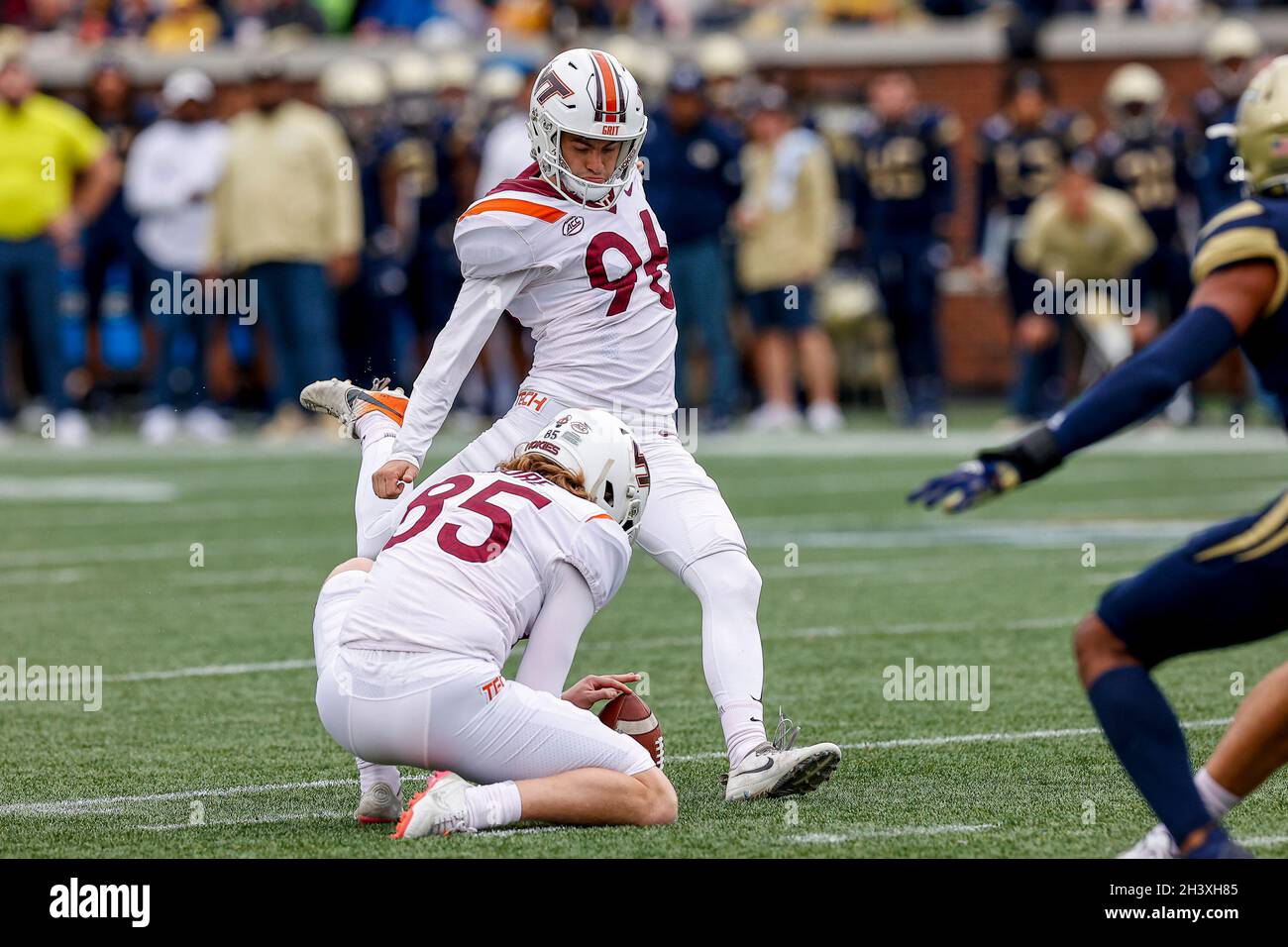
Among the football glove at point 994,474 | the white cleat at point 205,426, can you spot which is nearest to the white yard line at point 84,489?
the white cleat at point 205,426

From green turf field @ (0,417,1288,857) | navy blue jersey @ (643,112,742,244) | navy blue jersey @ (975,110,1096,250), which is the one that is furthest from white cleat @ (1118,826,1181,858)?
navy blue jersey @ (975,110,1096,250)

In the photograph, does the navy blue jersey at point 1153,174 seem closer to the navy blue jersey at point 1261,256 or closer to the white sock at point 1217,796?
the white sock at point 1217,796

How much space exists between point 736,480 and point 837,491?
708mm

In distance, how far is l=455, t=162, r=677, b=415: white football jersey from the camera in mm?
6027

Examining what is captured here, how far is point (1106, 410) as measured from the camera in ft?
13.7

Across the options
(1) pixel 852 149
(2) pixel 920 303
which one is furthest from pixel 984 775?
(1) pixel 852 149

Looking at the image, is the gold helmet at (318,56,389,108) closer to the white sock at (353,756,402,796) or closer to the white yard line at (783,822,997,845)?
the white sock at (353,756,402,796)

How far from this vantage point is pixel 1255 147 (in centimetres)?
451

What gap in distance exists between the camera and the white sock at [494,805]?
16.7 feet

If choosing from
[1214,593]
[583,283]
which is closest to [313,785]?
[583,283]

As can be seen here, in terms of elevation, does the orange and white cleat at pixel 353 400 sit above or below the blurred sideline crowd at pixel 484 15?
below

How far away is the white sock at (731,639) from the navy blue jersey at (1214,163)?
936 cm

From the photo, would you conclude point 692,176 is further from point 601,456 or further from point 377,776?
point 377,776

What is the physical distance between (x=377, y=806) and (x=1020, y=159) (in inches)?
508
